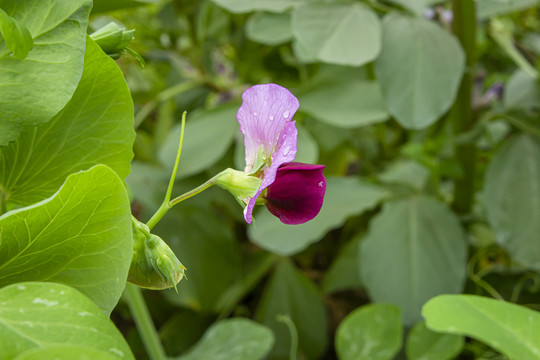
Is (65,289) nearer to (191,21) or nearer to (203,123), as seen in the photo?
(203,123)

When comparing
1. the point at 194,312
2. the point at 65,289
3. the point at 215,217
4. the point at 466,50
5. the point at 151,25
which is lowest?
the point at 194,312

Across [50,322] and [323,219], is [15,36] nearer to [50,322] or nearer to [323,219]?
[50,322]

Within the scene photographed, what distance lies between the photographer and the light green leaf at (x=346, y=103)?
2.49ft

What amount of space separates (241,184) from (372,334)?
0.44m

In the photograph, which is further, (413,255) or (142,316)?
(413,255)

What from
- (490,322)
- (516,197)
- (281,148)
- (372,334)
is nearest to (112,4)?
(281,148)

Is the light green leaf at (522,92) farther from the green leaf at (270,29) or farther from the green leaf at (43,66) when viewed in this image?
the green leaf at (43,66)

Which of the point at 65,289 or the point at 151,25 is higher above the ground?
the point at 65,289

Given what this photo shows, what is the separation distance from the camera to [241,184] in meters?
0.29

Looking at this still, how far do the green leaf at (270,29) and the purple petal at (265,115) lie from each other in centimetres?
56

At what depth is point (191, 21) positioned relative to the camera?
1.10 meters

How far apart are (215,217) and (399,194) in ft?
1.02

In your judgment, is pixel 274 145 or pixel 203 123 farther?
pixel 203 123

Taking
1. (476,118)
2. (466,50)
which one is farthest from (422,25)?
(476,118)
